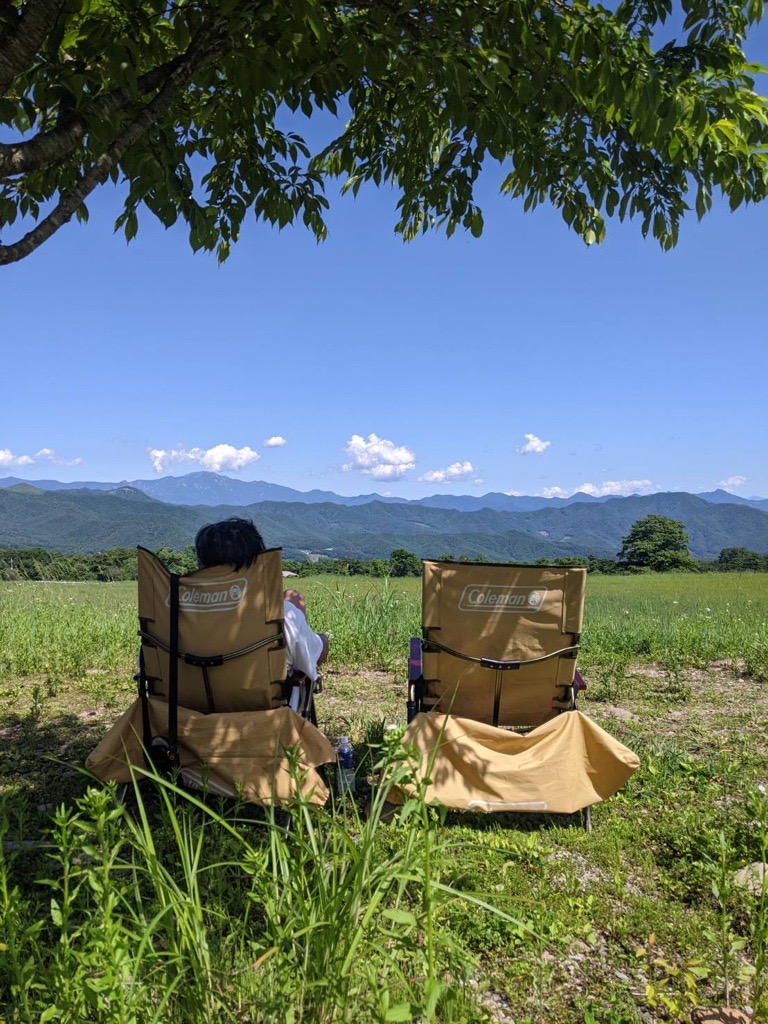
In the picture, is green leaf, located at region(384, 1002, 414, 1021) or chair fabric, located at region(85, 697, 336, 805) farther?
chair fabric, located at region(85, 697, 336, 805)

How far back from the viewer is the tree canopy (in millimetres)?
2396

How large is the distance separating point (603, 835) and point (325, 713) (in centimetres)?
243

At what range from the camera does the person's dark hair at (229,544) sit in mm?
3131

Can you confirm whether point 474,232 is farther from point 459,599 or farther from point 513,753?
point 513,753

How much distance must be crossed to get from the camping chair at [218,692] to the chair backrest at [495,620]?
2.39 feet

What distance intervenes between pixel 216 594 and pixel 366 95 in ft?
9.41

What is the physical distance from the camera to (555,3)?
A: 2.77m

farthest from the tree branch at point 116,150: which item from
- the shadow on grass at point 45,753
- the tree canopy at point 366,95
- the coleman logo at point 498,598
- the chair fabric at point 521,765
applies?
the chair fabric at point 521,765

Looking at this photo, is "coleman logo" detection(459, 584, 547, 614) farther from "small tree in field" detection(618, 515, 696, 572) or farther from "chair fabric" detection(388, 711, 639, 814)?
"small tree in field" detection(618, 515, 696, 572)

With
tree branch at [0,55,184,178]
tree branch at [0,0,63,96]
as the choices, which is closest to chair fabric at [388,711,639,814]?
tree branch at [0,55,184,178]

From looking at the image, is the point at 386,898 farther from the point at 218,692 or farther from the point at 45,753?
the point at 45,753

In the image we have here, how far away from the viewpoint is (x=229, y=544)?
10.4ft

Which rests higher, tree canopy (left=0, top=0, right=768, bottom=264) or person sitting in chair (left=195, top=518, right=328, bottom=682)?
tree canopy (left=0, top=0, right=768, bottom=264)

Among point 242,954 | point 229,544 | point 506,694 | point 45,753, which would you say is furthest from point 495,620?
point 45,753
